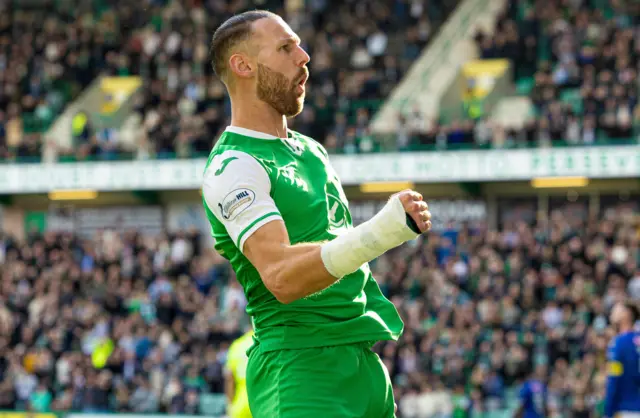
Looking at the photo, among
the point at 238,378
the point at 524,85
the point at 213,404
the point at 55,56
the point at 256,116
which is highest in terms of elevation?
the point at 256,116

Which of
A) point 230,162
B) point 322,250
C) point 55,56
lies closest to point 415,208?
point 322,250

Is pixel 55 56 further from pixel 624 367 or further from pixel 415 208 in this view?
pixel 415 208

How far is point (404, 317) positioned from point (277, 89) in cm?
1588

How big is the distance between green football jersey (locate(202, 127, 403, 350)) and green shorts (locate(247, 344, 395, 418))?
48 millimetres

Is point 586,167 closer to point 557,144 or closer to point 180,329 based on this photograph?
point 557,144

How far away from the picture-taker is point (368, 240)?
368 centimetres

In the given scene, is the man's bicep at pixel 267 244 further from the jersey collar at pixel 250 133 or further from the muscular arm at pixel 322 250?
the jersey collar at pixel 250 133

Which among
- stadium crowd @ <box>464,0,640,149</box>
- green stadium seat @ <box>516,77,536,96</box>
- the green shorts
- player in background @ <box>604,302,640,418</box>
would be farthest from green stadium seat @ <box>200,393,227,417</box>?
the green shorts

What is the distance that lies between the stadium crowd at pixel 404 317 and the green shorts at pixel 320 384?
42.0 feet

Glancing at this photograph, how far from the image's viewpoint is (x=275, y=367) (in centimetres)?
410

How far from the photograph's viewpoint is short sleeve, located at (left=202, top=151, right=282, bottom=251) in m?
3.85

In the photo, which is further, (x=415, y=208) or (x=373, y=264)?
(x=373, y=264)

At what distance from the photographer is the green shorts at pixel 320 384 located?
4004 mm

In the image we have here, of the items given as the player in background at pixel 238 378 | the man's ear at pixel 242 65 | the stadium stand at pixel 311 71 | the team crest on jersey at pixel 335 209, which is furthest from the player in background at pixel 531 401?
the man's ear at pixel 242 65
